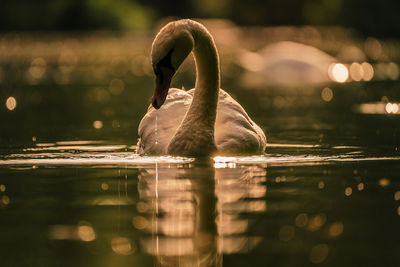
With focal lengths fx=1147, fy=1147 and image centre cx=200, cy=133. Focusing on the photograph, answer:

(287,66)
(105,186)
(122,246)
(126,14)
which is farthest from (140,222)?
(126,14)

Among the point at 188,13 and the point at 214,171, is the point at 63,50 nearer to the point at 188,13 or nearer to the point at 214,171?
the point at 188,13

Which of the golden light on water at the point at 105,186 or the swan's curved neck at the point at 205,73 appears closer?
the golden light on water at the point at 105,186

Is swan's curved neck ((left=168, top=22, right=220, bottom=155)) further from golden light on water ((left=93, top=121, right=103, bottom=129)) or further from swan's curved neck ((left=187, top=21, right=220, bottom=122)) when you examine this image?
golden light on water ((left=93, top=121, right=103, bottom=129))

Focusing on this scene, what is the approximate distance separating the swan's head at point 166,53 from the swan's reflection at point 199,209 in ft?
2.44

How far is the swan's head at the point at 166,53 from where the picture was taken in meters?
10.4

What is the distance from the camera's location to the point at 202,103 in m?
11.0

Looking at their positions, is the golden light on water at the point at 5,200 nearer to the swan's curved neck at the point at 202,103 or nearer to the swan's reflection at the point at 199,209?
the swan's reflection at the point at 199,209

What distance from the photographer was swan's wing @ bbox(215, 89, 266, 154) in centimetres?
1074

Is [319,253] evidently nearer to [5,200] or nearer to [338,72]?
[5,200]

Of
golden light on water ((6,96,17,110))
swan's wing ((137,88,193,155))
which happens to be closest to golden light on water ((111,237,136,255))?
swan's wing ((137,88,193,155))

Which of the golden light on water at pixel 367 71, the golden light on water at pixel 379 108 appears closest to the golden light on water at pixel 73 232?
the golden light on water at pixel 379 108

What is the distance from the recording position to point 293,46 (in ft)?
97.0

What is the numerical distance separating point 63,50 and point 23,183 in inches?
1619

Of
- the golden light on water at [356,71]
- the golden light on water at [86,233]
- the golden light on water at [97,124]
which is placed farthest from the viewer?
the golden light on water at [356,71]
